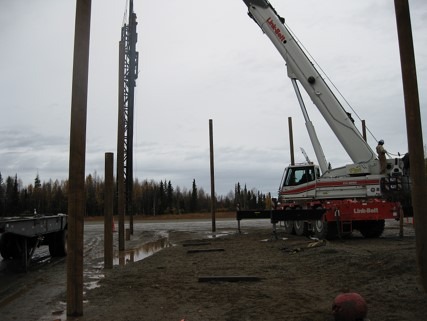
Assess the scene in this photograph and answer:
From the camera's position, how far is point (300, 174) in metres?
19.0

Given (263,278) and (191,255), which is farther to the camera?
(191,255)

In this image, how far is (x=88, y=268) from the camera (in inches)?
473

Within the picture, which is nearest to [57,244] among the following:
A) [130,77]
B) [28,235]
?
[28,235]

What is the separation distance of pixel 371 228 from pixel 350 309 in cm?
1311

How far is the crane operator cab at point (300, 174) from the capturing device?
1870cm

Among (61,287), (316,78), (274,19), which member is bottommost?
(61,287)

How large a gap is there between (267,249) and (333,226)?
2840 millimetres

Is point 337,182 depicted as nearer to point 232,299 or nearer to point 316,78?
point 316,78

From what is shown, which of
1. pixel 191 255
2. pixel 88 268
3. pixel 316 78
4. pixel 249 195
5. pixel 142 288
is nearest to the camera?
pixel 142 288

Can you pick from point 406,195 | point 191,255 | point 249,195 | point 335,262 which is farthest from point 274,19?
point 249,195

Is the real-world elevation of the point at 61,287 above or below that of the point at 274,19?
below

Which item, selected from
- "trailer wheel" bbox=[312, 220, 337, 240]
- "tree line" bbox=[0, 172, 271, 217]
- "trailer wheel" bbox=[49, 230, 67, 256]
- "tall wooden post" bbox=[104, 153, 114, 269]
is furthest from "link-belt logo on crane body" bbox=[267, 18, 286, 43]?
"tree line" bbox=[0, 172, 271, 217]

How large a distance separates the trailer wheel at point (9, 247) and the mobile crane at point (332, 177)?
885 centimetres

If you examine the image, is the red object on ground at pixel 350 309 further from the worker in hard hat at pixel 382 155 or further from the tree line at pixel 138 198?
the tree line at pixel 138 198
